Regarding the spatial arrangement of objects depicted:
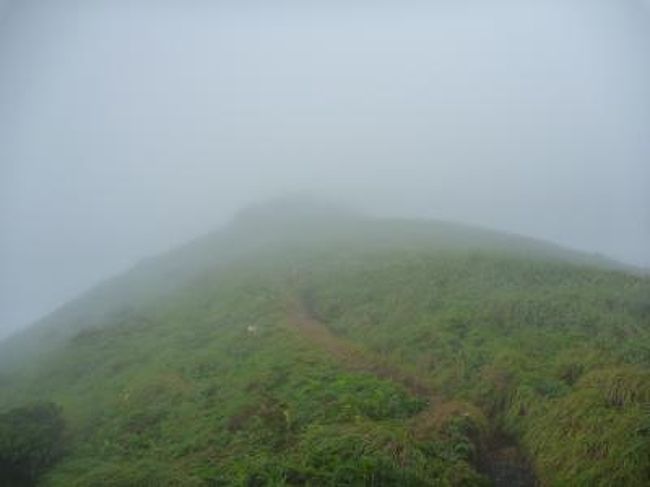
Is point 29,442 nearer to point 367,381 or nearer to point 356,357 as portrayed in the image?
point 367,381

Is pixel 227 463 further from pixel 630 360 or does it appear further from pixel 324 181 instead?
pixel 324 181

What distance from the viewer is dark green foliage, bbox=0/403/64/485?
16.7m

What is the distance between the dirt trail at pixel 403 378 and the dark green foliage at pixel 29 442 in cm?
1042

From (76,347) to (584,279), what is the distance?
2937cm

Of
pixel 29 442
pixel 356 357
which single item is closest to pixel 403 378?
pixel 356 357

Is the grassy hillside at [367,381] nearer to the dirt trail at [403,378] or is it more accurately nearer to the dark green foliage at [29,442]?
the dirt trail at [403,378]

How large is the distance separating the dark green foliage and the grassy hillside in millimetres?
199

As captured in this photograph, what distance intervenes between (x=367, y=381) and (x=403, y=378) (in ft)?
6.35

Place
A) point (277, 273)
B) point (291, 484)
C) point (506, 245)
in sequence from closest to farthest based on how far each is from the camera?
point (291, 484) → point (277, 273) → point (506, 245)

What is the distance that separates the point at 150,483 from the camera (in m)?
14.7

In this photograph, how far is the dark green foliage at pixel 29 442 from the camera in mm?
16688

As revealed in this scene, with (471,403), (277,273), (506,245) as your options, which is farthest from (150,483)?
(506,245)

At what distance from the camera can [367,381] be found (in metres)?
19.0

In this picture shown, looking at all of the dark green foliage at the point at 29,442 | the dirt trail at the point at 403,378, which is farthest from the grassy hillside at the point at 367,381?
the dark green foliage at the point at 29,442
